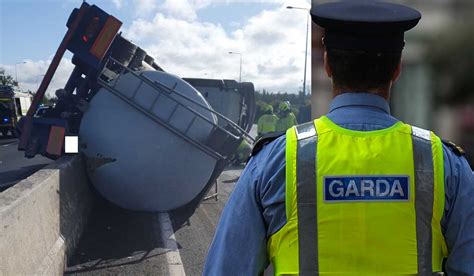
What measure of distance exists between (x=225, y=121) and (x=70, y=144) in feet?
7.13

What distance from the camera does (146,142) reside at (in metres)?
7.12

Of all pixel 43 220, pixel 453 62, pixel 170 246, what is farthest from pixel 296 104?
pixel 453 62

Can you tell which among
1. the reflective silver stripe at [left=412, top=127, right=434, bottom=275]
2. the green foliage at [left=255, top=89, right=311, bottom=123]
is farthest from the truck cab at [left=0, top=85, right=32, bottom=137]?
the reflective silver stripe at [left=412, top=127, right=434, bottom=275]

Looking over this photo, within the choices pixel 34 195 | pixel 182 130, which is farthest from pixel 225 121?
pixel 34 195

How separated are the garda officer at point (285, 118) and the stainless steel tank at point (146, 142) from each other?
15.5 ft

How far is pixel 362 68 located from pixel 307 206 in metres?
0.39

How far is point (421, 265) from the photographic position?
138cm

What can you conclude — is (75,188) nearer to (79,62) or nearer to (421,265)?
(79,62)

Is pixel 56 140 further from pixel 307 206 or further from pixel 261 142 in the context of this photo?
pixel 307 206

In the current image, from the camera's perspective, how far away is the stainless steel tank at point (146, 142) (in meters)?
7.13

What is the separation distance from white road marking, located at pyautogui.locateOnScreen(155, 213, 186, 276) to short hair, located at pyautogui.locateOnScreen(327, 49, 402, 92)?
157 inches

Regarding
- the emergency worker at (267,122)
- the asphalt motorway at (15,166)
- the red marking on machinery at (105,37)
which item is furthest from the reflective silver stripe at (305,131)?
the emergency worker at (267,122)

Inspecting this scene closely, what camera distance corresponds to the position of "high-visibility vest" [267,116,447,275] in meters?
1.35

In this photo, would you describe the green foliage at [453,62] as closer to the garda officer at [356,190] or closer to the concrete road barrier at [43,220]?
the garda officer at [356,190]
